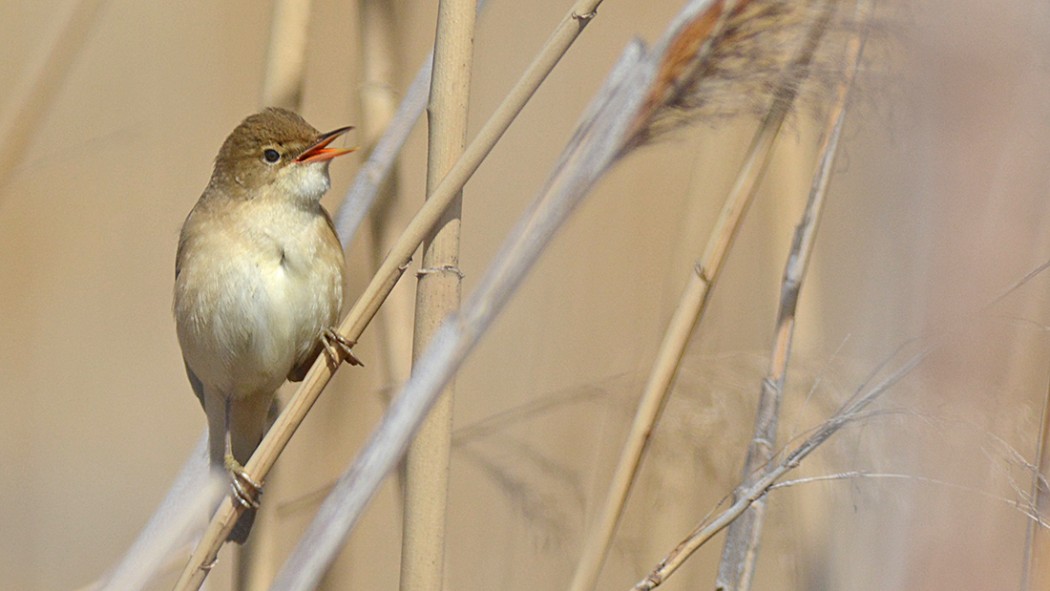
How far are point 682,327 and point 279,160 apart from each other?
2.73 feet

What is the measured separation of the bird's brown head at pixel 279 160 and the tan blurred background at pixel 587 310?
13 cm

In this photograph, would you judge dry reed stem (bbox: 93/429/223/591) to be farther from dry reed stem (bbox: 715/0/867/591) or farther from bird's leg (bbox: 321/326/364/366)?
dry reed stem (bbox: 715/0/867/591)

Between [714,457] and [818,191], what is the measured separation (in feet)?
2.03

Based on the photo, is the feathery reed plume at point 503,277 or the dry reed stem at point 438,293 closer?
the feathery reed plume at point 503,277

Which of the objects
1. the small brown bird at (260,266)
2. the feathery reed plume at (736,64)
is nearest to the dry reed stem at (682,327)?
the feathery reed plume at (736,64)

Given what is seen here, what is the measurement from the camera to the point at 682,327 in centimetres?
141

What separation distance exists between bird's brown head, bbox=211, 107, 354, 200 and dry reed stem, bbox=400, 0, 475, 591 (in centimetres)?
51

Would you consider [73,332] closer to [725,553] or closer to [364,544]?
[364,544]

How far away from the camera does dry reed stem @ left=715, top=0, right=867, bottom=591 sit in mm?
1433

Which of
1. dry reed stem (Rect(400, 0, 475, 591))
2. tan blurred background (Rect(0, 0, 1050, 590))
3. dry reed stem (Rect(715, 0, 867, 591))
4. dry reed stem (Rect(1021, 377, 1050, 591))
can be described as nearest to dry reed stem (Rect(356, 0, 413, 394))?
tan blurred background (Rect(0, 0, 1050, 590))

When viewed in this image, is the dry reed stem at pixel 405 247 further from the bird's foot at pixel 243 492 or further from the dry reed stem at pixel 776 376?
the dry reed stem at pixel 776 376

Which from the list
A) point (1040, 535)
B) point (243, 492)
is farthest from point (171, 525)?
point (1040, 535)

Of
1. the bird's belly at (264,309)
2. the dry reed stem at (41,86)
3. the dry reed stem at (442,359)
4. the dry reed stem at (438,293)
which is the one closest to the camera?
the dry reed stem at (442,359)

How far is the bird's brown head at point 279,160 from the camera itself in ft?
6.02
